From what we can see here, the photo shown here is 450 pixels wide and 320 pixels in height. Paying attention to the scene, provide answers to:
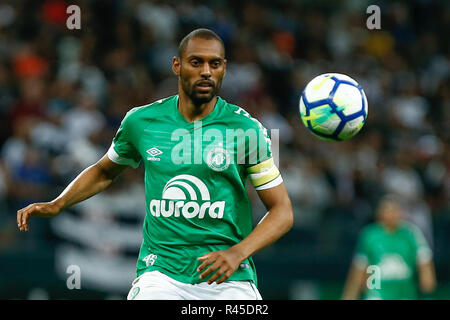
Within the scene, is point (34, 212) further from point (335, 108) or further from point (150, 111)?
point (335, 108)

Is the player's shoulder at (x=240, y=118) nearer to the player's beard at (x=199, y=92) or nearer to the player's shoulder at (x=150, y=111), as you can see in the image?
the player's beard at (x=199, y=92)

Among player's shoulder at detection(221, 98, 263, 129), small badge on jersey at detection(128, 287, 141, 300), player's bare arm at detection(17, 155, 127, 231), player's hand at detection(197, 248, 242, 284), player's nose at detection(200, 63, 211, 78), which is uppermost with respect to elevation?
player's nose at detection(200, 63, 211, 78)

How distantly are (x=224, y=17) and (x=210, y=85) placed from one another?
30.4ft

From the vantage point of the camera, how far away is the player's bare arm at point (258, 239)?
4.55 meters

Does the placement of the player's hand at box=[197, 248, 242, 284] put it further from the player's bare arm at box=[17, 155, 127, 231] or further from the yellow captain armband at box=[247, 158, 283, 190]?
the player's bare arm at box=[17, 155, 127, 231]

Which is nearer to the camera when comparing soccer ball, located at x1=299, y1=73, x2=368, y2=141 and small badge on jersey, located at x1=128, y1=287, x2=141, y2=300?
small badge on jersey, located at x1=128, y1=287, x2=141, y2=300

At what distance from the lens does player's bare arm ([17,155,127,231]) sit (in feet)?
17.5

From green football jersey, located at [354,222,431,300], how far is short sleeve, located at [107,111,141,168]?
5396 millimetres

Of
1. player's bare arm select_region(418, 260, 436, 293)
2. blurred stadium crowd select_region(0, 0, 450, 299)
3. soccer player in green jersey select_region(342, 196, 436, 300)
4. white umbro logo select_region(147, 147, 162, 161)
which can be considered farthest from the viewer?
blurred stadium crowd select_region(0, 0, 450, 299)

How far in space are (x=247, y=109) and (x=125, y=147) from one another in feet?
23.2

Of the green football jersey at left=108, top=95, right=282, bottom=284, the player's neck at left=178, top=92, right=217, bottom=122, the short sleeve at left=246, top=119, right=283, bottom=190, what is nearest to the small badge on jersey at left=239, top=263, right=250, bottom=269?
the green football jersey at left=108, top=95, right=282, bottom=284

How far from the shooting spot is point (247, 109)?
41.0 feet

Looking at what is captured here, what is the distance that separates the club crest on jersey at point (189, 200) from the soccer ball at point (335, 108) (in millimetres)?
1076

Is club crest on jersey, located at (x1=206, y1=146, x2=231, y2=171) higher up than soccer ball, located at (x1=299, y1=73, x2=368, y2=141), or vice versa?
soccer ball, located at (x1=299, y1=73, x2=368, y2=141)
